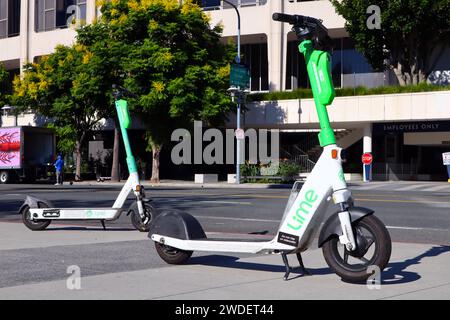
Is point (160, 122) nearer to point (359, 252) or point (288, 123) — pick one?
point (288, 123)

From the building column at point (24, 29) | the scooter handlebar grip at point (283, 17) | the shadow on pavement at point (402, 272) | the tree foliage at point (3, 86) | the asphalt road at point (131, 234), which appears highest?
the building column at point (24, 29)

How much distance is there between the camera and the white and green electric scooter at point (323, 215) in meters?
6.29

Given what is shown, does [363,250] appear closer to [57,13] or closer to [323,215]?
[323,215]

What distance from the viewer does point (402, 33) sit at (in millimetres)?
35594

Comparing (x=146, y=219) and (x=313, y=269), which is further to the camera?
(x=146, y=219)

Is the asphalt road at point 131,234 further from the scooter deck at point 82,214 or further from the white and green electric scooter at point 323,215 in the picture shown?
the white and green electric scooter at point 323,215

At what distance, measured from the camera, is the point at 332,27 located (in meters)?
40.2

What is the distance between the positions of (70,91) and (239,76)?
1092cm

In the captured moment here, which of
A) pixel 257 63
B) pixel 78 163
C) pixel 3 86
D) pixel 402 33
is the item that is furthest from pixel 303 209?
pixel 3 86

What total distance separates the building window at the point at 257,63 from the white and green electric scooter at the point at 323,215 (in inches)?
1554

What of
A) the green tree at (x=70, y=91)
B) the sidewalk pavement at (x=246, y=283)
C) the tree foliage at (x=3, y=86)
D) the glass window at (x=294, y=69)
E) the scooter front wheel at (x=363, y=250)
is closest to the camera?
the sidewalk pavement at (x=246, y=283)

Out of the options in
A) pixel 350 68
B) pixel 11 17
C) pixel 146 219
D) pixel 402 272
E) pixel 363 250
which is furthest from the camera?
pixel 11 17

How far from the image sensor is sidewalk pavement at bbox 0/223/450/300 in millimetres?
5875

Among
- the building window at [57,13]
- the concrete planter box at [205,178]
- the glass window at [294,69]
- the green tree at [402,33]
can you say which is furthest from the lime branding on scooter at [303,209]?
the building window at [57,13]
